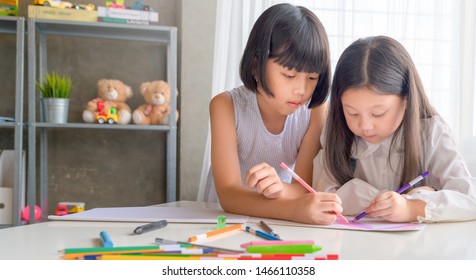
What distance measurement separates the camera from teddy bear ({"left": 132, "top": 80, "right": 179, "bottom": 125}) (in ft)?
7.45

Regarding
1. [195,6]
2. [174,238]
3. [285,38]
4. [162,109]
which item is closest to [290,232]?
[174,238]

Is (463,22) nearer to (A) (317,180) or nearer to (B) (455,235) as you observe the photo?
(A) (317,180)

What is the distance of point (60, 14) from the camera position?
7.21 feet

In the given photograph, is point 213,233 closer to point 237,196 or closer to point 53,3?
point 237,196

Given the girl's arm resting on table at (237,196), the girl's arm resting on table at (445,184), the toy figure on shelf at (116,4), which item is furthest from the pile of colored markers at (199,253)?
the toy figure on shelf at (116,4)

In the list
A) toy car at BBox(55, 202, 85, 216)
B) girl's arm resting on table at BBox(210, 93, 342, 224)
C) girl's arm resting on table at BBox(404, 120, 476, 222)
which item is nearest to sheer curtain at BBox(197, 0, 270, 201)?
toy car at BBox(55, 202, 85, 216)

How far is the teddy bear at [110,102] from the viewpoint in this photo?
226 cm

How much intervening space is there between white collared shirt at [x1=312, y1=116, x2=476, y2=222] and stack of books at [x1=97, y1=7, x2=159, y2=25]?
130 centimetres

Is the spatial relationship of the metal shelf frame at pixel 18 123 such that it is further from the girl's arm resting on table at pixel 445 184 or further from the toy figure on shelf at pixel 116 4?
the girl's arm resting on table at pixel 445 184

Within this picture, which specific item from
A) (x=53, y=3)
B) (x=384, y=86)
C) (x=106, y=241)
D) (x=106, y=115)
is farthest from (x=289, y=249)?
(x=53, y=3)

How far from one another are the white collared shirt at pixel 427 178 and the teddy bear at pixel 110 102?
125 centimetres

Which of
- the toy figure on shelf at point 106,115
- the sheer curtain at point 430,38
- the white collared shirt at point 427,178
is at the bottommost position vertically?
the white collared shirt at point 427,178

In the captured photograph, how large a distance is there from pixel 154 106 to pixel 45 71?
2.04 feet
